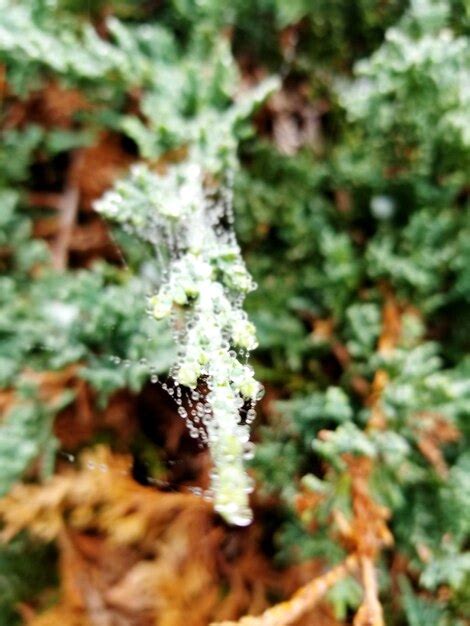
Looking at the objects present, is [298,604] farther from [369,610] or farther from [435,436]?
[435,436]

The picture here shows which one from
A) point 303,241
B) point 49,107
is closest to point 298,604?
point 303,241

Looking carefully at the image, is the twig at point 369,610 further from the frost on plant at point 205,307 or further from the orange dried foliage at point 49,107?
the orange dried foliage at point 49,107

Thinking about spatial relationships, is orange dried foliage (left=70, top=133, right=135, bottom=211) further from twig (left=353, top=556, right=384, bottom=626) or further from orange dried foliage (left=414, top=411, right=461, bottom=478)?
twig (left=353, top=556, right=384, bottom=626)

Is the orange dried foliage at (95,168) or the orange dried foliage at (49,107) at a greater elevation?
Result: the orange dried foliage at (49,107)

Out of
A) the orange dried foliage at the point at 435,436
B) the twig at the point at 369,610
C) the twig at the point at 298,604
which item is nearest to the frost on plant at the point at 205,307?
the twig at the point at 298,604

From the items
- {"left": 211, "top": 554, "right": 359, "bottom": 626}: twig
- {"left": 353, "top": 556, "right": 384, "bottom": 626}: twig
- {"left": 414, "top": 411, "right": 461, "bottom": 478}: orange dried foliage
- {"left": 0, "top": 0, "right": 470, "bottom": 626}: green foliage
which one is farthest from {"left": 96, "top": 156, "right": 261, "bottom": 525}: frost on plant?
{"left": 414, "top": 411, "right": 461, "bottom": 478}: orange dried foliage

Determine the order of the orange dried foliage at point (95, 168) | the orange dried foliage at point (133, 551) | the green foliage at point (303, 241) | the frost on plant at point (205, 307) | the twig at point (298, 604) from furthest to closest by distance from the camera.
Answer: the orange dried foliage at point (95, 168)
the orange dried foliage at point (133, 551)
the green foliage at point (303, 241)
the twig at point (298, 604)
the frost on plant at point (205, 307)
